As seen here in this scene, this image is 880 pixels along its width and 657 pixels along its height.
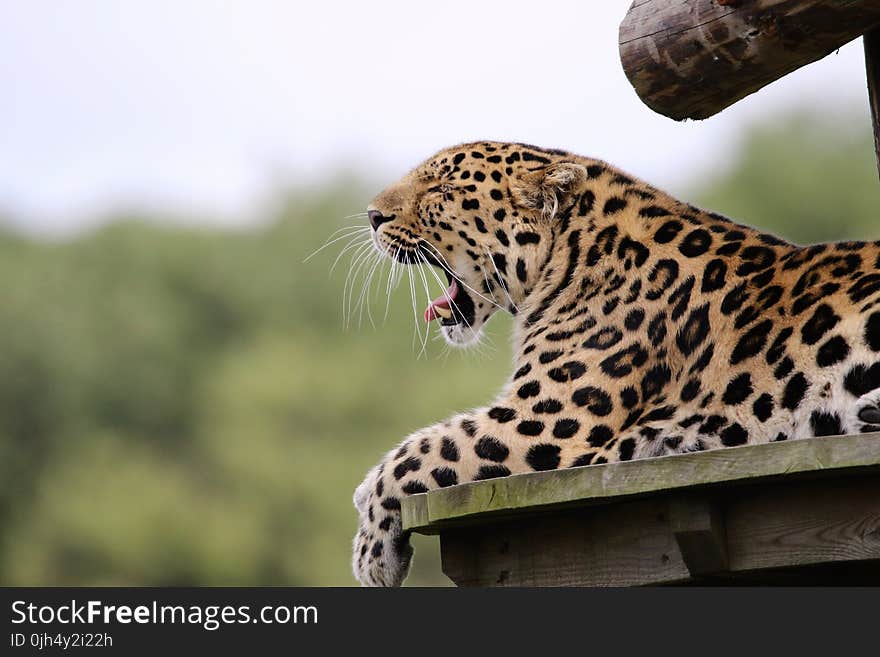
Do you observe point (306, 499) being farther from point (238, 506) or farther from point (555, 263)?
point (555, 263)

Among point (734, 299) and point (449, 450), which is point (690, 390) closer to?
point (734, 299)

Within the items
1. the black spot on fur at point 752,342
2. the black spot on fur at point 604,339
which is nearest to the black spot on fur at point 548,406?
the black spot on fur at point 604,339

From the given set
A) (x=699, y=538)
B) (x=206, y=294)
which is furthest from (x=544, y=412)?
(x=206, y=294)

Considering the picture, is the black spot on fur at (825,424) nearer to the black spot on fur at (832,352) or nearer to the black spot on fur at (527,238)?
the black spot on fur at (832,352)

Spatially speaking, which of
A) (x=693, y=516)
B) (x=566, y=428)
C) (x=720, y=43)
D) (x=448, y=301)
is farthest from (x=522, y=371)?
(x=693, y=516)

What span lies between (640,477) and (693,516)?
0.24 m

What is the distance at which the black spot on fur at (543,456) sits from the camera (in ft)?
21.4

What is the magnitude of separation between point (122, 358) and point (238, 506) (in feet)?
22.4

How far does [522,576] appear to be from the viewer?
585cm

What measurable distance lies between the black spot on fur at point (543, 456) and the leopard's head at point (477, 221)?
3.96 ft

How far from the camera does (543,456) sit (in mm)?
6535

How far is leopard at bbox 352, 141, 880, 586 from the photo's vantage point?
242 inches

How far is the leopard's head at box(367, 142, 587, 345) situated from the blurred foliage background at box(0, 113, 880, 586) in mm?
26529

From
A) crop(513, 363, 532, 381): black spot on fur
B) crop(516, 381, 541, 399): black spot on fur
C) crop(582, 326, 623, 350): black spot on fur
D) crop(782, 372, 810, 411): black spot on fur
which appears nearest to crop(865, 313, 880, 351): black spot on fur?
crop(782, 372, 810, 411): black spot on fur
